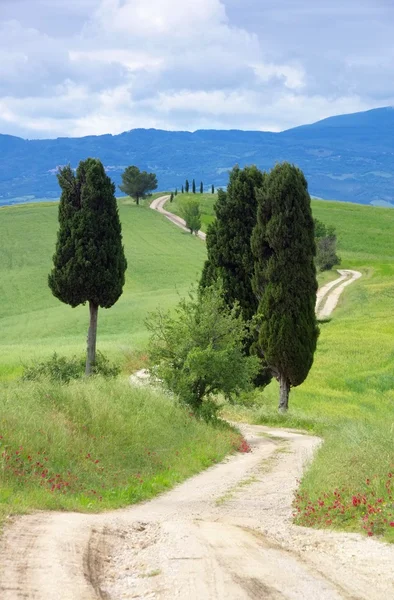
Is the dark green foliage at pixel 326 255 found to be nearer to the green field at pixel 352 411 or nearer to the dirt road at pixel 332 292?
the dirt road at pixel 332 292

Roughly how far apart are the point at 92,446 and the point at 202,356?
9.63m

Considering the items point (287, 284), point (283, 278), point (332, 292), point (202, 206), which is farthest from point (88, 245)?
point (202, 206)

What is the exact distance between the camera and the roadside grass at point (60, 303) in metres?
50.9

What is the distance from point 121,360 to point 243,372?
1857 cm

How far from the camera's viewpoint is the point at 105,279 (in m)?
36.0

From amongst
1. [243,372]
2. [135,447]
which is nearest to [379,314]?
[243,372]

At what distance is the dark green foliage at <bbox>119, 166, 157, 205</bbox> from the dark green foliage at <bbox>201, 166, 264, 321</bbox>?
127 m

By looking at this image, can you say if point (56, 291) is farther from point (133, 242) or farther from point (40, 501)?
point (133, 242)

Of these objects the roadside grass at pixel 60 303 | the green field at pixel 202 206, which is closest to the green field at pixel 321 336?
the roadside grass at pixel 60 303

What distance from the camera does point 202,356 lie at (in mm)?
26312

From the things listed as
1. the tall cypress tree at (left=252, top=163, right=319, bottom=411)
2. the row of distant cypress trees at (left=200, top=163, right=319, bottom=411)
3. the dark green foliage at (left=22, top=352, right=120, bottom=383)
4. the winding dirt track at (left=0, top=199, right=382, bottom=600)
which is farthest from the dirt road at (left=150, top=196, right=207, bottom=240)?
the winding dirt track at (left=0, top=199, right=382, bottom=600)

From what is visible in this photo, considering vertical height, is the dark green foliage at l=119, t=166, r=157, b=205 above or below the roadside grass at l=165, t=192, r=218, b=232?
above

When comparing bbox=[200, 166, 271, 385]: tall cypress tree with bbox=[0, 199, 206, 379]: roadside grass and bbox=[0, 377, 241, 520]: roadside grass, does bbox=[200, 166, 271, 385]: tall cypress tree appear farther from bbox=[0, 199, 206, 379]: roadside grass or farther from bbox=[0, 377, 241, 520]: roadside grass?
bbox=[0, 377, 241, 520]: roadside grass

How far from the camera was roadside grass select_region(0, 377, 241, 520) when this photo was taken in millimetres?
14141
